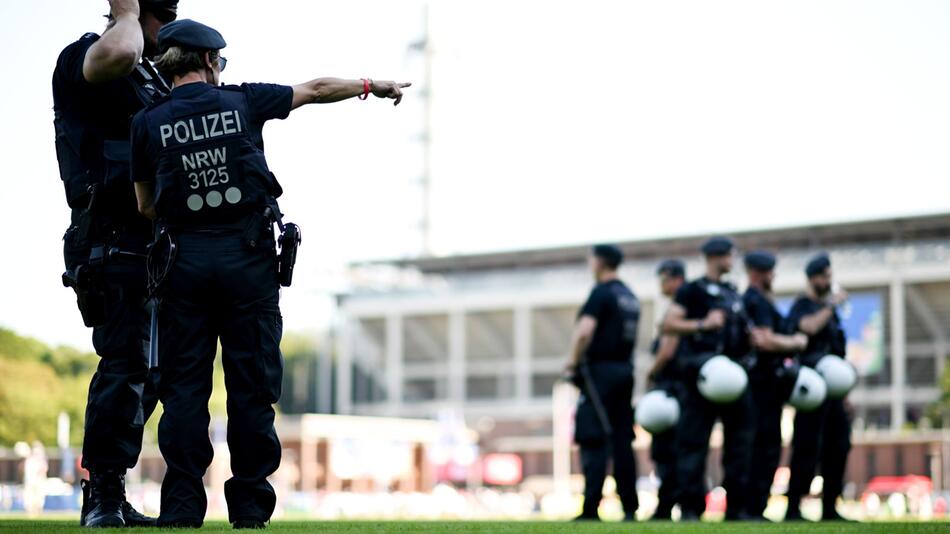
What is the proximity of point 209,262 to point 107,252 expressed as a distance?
2.60ft

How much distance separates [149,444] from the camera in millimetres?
62125

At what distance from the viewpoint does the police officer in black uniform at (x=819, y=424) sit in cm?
1156

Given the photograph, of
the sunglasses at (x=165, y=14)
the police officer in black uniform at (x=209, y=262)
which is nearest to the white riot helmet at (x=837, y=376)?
the police officer in black uniform at (x=209, y=262)

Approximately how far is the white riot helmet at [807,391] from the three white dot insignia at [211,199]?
6288 millimetres

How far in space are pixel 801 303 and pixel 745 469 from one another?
154 cm

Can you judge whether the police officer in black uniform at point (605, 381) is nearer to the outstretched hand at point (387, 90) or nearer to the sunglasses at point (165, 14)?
the outstretched hand at point (387, 90)

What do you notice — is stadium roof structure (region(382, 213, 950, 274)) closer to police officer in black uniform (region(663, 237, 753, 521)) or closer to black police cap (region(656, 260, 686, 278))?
black police cap (region(656, 260, 686, 278))

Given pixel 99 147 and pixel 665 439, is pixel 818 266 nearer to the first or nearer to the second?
pixel 665 439

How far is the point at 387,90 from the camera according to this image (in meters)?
6.55

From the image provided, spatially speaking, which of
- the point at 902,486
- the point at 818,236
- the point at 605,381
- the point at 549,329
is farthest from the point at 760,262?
the point at 549,329

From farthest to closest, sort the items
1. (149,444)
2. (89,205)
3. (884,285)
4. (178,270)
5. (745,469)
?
1. (884,285)
2. (149,444)
3. (745,469)
4. (89,205)
5. (178,270)

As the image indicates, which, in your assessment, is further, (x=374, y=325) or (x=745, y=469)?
(x=374, y=325)

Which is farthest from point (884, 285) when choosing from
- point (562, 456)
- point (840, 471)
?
point (840, 471)

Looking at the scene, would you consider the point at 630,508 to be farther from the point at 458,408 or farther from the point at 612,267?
the point at 458,408
